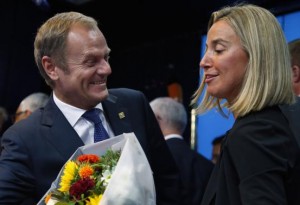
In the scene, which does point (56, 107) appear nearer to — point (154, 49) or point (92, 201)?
point (92, 201)

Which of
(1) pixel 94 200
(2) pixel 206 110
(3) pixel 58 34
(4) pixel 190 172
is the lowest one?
(4) pixel 190 172

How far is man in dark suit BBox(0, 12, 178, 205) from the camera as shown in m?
1.89

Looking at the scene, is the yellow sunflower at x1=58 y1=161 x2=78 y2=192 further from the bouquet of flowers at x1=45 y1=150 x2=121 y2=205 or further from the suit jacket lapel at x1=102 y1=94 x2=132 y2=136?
the suit jacket lapel at x1=102 y1=94 x2=132 y2=136

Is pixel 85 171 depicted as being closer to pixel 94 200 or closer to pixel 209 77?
pixel 94 200

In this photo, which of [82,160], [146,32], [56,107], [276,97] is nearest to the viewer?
[276,97]

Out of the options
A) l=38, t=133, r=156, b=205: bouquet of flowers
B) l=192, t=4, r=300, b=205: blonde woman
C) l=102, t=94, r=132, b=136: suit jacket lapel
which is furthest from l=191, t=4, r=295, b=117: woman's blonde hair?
l=102, t=94, r=132, b=136: suit jacket lapel

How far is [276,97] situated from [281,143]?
162 mm

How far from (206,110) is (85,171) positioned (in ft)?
1.66

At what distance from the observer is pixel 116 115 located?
207 cm

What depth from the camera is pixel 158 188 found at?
211cm

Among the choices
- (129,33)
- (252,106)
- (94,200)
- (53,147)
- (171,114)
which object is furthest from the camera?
(129,33)

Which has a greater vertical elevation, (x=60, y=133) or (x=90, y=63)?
(x=90, y=63)

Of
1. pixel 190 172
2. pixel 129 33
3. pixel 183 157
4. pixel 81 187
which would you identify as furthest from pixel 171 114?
pixel 81 187

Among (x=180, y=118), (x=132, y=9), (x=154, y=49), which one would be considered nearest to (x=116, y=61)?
(x=154, y=49)
